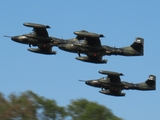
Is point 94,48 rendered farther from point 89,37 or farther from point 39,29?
point 39,29

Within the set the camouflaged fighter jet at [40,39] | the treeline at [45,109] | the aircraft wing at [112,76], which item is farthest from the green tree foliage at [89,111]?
the camouflaged fighter jet at [40,39]

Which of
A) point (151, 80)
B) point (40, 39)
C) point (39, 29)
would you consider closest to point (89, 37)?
point (39, 29)

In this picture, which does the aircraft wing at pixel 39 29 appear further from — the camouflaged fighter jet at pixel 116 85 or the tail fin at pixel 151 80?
the tail fin at pixel 151 80

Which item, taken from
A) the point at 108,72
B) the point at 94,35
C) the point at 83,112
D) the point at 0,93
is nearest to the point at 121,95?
the point at 108,72

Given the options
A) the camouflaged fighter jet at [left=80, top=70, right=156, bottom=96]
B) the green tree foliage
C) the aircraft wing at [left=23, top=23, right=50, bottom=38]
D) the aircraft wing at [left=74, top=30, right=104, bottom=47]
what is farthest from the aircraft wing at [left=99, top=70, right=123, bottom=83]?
the green tree foliage

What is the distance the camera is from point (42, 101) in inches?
3620

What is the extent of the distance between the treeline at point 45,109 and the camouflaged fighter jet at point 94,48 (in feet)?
62.9

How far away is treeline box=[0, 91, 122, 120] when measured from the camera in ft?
286

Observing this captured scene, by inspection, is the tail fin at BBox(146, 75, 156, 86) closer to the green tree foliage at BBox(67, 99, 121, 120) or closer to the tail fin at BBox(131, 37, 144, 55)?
the tail fin at BBox(131, 37, 144, 55)

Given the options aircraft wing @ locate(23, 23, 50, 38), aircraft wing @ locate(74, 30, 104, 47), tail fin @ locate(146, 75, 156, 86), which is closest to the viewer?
aircraft wing @ locate(74, 30, 104, 47)

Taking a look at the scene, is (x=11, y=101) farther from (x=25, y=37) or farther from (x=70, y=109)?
(x=25, y=37)

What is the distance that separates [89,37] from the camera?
211 ft

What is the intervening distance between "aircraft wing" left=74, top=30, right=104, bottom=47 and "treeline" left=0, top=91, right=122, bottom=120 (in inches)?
864

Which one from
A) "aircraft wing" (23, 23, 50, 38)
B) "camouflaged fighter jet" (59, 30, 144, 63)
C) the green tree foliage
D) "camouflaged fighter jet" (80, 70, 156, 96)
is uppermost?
"aircraft wing" (23, 23, 50, 38)
